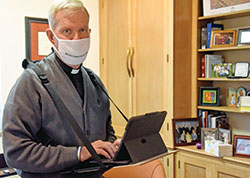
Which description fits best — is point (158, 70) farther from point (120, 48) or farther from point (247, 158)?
point (247, 158)

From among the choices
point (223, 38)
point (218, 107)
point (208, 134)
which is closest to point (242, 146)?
point (208, 134)

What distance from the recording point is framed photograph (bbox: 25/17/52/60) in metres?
3.01

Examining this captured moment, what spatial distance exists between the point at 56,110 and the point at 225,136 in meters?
1.87

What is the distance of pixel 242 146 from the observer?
2.45m

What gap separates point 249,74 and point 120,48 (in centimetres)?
133

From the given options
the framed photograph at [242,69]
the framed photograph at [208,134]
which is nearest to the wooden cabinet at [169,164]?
the framed photograph at [208,134]

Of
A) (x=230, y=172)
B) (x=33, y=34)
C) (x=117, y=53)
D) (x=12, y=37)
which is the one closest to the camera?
(x=230, y=172)

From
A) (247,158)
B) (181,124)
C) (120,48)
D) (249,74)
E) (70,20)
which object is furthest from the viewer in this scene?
(120,48)

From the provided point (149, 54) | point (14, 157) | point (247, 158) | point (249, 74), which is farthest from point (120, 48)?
point (14, 157)

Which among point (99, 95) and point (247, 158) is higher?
point (99, 95)

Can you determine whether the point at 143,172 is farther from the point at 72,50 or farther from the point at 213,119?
the point at 213,119

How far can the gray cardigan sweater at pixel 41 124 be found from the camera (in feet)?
3.60

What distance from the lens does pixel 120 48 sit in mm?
3309

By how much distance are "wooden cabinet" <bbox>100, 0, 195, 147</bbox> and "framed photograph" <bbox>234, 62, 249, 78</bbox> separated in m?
0.41
